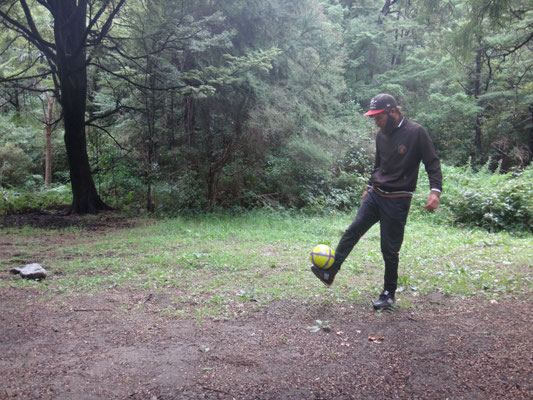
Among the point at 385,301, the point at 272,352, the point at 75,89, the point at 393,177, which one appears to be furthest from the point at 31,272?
the point at 75,89

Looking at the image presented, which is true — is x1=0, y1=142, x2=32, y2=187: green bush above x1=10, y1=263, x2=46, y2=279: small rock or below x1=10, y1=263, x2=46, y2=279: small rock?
above

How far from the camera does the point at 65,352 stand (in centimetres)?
319

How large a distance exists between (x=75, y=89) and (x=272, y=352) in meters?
10.6

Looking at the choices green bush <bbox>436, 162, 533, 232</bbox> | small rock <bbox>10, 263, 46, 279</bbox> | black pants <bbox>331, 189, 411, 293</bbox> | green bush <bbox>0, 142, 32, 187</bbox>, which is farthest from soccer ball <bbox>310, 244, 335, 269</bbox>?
green bush <bbox>0, 142, 32, 187</bbox>

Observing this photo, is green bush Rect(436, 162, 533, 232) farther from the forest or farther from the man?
the man

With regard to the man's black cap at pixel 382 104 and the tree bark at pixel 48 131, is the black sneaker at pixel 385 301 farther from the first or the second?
the tree bark at pixel 48 131

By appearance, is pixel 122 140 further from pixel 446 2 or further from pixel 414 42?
pixel 414 42

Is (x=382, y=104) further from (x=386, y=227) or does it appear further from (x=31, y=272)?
(x=31, y=272)

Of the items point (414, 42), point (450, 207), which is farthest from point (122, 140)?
point (414, 42)

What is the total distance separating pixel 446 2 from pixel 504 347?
537 cm

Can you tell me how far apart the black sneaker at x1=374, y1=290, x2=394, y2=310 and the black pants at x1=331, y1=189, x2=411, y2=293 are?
0.05 m

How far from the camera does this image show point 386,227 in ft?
13.5

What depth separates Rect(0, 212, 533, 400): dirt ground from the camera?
2.66 metres

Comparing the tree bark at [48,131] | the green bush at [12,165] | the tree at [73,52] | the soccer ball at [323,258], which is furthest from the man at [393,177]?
the green bush at [12,165]
